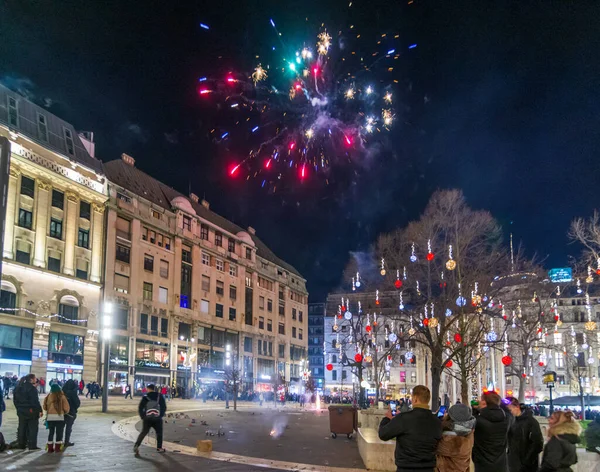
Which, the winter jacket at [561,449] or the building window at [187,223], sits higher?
the building window at [187,223]

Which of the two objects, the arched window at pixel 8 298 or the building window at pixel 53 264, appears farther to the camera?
the building window at pixel 53 264

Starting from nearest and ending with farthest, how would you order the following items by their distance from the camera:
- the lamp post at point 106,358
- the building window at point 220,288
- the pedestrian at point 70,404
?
1. the pedestrian at point 70,404
2. the lamp post at point 106,358
3. the building window at point 220,288

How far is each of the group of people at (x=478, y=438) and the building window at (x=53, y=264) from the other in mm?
43204

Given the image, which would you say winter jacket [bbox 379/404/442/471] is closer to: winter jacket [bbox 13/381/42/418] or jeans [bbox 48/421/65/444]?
winter jacket [bbox 13/381/42/418]

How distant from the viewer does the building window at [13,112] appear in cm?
4350

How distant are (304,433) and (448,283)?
1248cm

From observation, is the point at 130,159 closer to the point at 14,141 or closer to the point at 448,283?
the point at 14,141

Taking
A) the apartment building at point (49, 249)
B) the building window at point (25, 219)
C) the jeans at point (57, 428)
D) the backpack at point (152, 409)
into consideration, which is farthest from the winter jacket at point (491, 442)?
the building window at point (25, 219)

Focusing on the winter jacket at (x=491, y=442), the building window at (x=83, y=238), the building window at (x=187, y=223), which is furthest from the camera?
the building window at (x=187, y=223)

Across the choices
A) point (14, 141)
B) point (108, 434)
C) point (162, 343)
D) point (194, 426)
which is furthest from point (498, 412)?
point (162, 343)

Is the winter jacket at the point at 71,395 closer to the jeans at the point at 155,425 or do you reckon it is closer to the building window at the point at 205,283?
the jeans at the point at 155,425

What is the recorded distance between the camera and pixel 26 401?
41.7ft

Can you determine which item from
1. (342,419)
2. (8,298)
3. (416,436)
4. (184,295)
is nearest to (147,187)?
(184,295)

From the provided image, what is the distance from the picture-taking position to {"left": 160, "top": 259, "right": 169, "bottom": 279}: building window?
192ft
